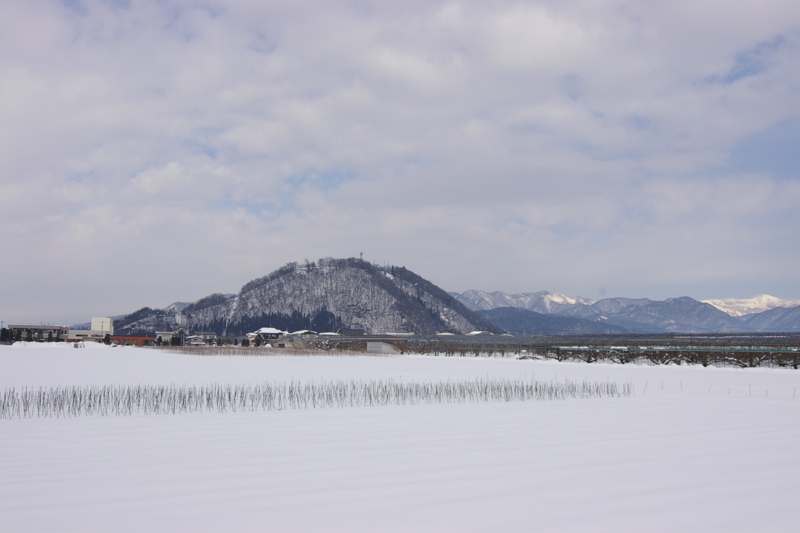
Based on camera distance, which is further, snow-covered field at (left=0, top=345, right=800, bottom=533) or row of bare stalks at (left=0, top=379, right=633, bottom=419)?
row of bare stalks at (left=0, top=379, right=633, bottom=419)

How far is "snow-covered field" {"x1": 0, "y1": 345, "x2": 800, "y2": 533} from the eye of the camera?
18.3 feet

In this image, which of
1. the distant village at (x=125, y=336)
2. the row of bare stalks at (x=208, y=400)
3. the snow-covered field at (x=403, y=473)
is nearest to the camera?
the snow-covered field at (x=403, y=473)

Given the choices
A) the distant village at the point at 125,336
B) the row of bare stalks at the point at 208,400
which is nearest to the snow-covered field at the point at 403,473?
the row of bare stalks at the point at 208,400

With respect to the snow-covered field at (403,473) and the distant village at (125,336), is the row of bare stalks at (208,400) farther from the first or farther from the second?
the distant village at (125,336)

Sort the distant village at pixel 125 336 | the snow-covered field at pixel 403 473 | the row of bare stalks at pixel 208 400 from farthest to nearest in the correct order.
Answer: the distant village at pixel 125 336, the row of bare stalks at pixel 208 400, the snow-covered field at pixel 403 473

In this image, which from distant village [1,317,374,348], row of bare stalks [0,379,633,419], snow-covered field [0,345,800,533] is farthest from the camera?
distant village [1,317,374,348]

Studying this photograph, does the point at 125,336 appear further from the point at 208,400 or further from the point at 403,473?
the point at 403,473

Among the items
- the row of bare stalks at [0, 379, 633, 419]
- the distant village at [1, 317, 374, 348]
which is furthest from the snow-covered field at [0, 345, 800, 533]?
the distant village at [1, 317, 374, 348]

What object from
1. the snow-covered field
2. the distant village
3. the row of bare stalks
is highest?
the snow-covered field

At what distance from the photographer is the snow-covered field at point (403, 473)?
5.57m

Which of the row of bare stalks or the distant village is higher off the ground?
the row of bare stalks

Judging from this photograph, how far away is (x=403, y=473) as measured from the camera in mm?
7301

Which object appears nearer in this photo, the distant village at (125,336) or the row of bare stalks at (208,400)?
the row of bare stalks at (208,400)

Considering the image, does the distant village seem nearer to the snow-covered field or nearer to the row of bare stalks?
the row of bare stalks
